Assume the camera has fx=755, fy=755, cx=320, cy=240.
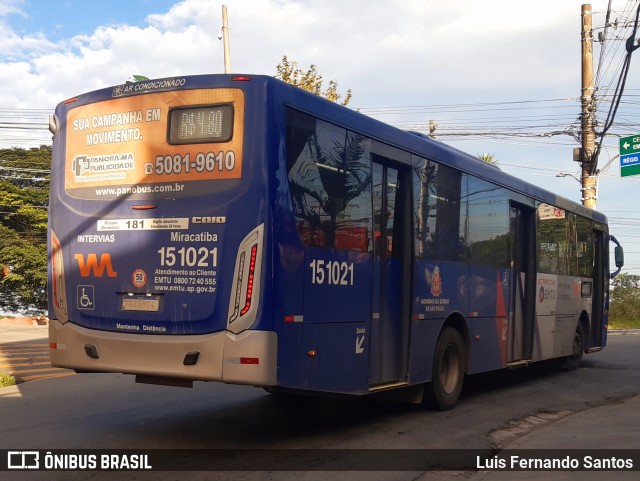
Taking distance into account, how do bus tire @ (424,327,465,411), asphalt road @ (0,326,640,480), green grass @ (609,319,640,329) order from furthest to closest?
green grass @ (609,319,640,329) < bus tire @ (424,327,465,411) < asphalt road @ (0,326,640,480)

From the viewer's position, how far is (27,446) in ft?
24.5

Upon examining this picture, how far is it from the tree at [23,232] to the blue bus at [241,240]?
3473 centimetres

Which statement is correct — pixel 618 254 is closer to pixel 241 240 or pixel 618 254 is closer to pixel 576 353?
pixel 576 353

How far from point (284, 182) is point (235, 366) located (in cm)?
168

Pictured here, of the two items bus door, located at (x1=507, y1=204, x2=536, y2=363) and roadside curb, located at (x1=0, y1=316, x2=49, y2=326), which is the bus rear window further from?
roadside curb, located at (x1=0, y1=316, x2=49, y2=326)

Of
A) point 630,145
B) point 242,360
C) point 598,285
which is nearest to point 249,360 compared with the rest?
point 242,360

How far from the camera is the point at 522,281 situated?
12469mm

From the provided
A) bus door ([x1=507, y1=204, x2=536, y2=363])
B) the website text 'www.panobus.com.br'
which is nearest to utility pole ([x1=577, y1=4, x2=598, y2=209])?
bus door ([x1=507, y1=204, x2=536, y2=363])

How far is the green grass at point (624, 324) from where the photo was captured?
34.2m

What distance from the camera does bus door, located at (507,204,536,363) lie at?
12.1m

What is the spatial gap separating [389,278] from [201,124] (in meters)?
2.84

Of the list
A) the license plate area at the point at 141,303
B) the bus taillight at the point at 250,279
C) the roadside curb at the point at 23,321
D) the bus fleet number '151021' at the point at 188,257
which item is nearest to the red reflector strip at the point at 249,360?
the bus taillight at the point at 250,279

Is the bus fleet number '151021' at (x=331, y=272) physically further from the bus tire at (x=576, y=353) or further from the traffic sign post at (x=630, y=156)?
the traffic sign post at (x=630, y=156)

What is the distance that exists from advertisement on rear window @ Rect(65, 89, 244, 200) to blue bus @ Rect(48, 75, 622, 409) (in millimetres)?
15
